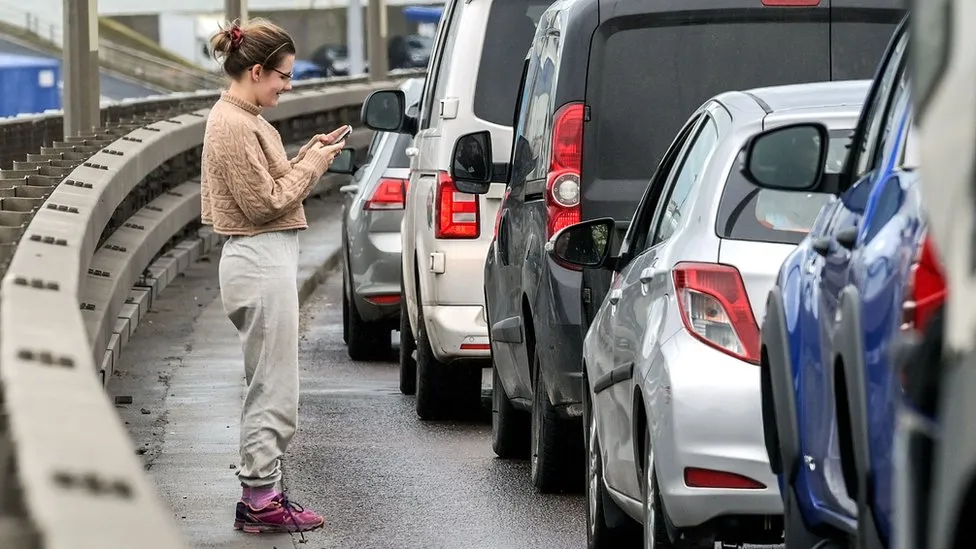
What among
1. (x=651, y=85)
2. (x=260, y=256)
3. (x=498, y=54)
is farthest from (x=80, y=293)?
(x=498, y=54)

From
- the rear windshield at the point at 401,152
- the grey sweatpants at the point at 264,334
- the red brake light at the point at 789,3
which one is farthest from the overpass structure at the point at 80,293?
the red brake light at the point at 789,3

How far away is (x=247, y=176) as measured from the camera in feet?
27.2

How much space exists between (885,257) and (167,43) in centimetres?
8851

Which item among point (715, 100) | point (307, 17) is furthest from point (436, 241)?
point (307, 17)

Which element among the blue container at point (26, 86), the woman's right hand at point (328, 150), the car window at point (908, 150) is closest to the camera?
the car window at point (908, 150)

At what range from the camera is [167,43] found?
91.4 metres

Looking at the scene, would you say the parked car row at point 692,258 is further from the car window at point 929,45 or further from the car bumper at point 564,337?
the car window at point 929,45

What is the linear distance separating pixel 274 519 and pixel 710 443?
249 centimetres

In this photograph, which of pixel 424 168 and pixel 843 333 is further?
pixel 424 168

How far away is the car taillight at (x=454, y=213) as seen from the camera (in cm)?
1169

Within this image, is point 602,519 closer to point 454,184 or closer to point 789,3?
point 789,3

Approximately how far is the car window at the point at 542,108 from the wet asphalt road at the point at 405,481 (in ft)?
4.32

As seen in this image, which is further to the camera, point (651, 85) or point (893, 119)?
point (651, 85)

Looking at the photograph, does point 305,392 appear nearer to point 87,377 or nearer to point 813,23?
point 813,23
